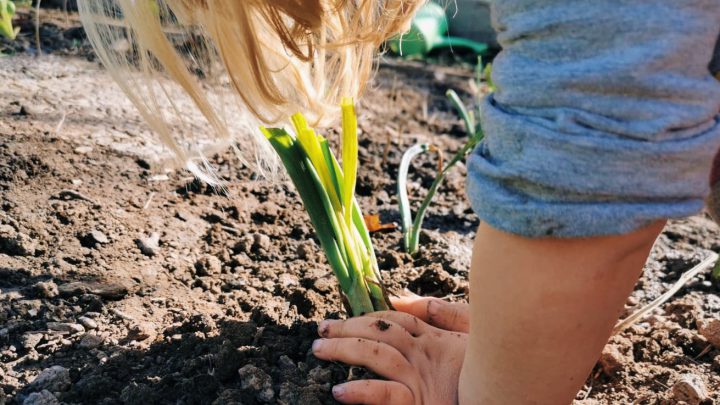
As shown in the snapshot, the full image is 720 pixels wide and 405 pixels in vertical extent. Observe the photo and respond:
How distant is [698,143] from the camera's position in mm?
1045

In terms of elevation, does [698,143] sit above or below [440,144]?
above

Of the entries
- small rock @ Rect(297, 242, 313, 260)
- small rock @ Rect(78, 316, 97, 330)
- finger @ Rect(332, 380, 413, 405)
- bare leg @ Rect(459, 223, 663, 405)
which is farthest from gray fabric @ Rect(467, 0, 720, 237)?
small rock @ Rect(297, 242, 313, 260)

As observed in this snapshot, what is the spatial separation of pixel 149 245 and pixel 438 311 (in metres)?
0.73

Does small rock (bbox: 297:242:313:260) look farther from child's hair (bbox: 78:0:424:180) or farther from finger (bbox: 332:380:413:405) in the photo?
finger (bbox: 332:380:413:405)

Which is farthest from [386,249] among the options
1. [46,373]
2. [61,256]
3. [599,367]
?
[46,373]

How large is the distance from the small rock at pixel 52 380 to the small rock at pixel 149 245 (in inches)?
20.3

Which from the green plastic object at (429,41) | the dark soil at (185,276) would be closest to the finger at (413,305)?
the dark soil at (185,276)

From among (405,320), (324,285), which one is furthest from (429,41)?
(405,320)

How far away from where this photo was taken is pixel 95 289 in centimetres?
174

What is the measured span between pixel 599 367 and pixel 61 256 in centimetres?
121

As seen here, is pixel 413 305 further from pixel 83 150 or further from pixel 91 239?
pixel 83 150

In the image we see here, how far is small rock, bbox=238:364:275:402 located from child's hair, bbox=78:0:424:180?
48 centimetres

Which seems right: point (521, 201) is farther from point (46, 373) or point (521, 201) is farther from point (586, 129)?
point (46, 373)

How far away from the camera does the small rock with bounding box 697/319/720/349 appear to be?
178 cm
